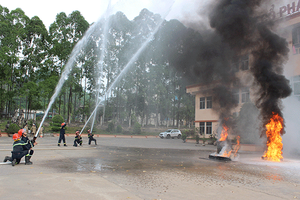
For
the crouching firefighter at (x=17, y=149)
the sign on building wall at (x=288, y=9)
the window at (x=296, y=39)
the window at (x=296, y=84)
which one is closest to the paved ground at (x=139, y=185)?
the crouching firefighter at (x=17, y=149)

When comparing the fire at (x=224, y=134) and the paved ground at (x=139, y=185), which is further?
the fire at (x=224, y=134)

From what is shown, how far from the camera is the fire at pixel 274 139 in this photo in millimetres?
11883

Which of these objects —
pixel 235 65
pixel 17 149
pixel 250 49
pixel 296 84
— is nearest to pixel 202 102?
pixel 296 84

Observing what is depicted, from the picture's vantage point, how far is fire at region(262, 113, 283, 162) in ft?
39.0

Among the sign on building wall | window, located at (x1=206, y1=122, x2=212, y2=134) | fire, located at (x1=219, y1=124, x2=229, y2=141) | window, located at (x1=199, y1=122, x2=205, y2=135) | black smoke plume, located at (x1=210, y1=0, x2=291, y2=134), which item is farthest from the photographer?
window, located at (x1=199, y1=122, x2=205, y2=135)

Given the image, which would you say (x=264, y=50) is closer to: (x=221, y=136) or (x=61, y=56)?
(x=221, y=136)

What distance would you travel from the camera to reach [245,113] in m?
20.6

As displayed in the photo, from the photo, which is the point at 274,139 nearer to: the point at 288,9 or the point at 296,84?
the point at 296,84

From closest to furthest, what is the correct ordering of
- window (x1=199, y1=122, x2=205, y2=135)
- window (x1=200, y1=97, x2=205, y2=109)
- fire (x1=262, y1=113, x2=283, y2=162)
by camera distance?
1. fire (x1=262, y1=113, x2=283, y2=162)
2. window (x1=199, y1=122, x2=205, y2=135)
3. window (x1=200, y1=97, x2=205, y2=109)

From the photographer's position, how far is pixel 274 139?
12.0 meters

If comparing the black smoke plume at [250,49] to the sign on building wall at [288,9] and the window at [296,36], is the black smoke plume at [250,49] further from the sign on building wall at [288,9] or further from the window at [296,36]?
the sign on building wall at [288,9]

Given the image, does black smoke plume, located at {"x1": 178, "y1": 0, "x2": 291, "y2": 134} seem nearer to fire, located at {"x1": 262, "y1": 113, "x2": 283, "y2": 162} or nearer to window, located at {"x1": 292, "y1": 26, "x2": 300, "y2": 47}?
fire, located at {"x1": 262, "y1": 113, "x2": 283, "y2": 162}

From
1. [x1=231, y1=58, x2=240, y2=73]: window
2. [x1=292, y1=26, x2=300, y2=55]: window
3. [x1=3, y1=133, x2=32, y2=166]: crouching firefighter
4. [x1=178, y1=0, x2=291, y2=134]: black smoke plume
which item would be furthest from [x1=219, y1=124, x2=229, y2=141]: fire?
[x1=292, y1=26, x2=300, y2=55]: window

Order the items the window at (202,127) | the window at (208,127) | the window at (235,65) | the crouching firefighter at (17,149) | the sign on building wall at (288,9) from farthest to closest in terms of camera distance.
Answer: the window at (202,127), the window at (208,127), the sign on building wall at (288,9), the window at (235,65), the crouching firefighter at (17,149)
